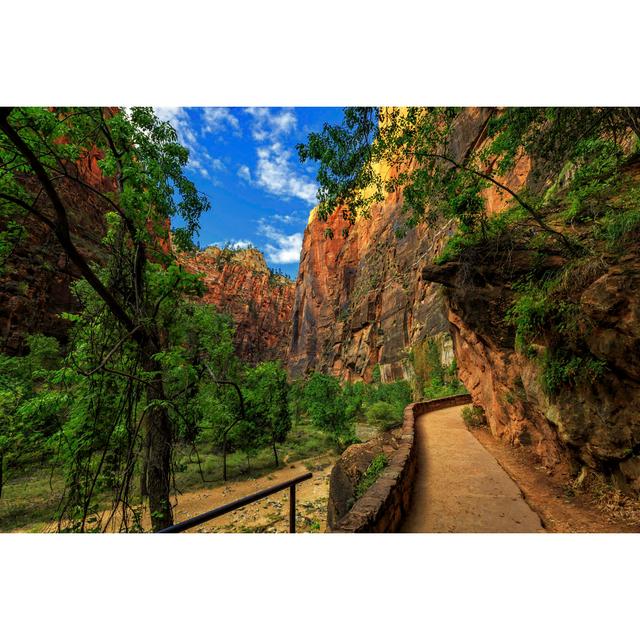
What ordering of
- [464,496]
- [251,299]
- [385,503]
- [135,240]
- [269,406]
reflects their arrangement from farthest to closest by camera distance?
[251,299], [269,406], [464,496], [135,240], [385,503]

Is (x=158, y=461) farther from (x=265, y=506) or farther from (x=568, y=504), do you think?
(x=265, y=506)

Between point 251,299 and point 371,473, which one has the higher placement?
point 251,299

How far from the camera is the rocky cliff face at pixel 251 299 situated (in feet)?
252

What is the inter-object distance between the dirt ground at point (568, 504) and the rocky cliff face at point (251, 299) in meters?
72.4

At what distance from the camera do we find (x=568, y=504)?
14.5 feet

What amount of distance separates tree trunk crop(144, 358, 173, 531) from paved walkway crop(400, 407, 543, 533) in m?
3.57

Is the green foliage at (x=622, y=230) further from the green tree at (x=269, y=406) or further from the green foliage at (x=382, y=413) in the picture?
the green foliage at (x=382, y=413)

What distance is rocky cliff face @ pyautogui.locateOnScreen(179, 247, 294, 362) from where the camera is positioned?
3024 inches

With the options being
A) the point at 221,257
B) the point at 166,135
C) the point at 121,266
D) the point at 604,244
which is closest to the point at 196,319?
the point at 121,266

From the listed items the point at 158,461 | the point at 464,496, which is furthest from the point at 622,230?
the point at 158,461

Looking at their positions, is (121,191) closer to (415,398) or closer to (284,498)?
(284,498)

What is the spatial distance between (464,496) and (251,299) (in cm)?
7955

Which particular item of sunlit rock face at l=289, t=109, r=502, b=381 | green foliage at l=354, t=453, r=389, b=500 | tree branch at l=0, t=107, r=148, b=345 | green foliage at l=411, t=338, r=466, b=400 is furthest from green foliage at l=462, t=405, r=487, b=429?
tree branch at l=0, t=107, r=148, b=345

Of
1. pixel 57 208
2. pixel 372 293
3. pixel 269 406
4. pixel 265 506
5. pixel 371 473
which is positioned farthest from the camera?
pixel 372 293
